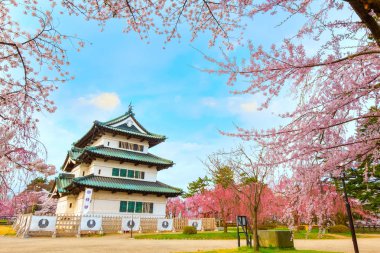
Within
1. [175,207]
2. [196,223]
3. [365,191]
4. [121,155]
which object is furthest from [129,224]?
[175,207]

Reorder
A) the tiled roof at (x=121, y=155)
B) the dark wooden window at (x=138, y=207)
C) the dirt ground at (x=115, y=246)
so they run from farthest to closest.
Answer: the dark wooden window at (x=138, y=207) < the tiled roof at (x=121, y=155) < the dirt ground at (x=115, y=246)

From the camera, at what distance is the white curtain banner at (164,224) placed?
2406 cm

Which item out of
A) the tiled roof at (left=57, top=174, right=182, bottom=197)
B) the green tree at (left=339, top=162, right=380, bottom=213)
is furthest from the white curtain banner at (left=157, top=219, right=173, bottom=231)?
the green tree at (left=339, top=162, right=380, bottom=213)

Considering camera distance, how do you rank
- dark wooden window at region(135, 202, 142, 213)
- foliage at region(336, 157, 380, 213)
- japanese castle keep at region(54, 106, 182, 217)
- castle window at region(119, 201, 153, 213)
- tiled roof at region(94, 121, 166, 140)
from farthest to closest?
foliage at region(336, 157, 380, 213)
tiled roof at region(94, 121, 166, 140)
dark wooden window at region(135, 202, 142, 213)
castle window at region(119, 201, 153, 213)
japanese castle keep at region(54, 106, 182, 217)

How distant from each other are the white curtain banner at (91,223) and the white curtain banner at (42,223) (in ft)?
6.86

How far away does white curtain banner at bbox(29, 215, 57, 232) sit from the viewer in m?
18.6

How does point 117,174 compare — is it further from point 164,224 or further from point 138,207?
point 164,224

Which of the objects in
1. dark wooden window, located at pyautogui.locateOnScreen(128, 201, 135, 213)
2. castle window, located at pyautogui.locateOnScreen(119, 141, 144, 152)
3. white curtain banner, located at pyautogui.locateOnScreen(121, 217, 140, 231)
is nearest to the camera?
white curtain banner, located at pyautogui.locateOnScreen(121, 217, 140, 231)

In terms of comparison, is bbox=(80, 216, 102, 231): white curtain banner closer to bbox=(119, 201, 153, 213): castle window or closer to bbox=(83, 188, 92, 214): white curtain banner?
bbox=(83, 188, 92, 214): white curtain banner

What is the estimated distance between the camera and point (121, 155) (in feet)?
84.2

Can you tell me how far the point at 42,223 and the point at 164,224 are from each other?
1050 centimetres

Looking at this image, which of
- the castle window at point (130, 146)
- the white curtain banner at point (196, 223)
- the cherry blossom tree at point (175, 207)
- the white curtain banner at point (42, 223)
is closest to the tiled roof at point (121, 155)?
the castle window at point (130, 146)

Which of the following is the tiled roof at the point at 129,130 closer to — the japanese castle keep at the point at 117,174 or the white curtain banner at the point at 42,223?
the japanese castle keep at the point at 117,174

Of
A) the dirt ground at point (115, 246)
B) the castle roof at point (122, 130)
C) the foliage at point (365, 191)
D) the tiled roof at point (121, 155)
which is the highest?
the castle roof at point (122, 130)
